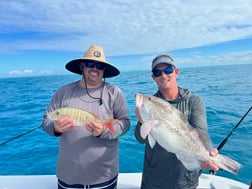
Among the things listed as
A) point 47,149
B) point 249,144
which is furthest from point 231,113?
point 47,149

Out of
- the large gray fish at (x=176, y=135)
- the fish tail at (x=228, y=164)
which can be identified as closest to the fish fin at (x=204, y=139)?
the large gray fish at (x=176, y=135)

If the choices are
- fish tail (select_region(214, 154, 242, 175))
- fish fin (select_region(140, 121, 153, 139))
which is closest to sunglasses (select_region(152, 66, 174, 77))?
fish fin (select_region(140, 121, 153, 139))

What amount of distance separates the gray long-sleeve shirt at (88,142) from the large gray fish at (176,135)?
1.68ft

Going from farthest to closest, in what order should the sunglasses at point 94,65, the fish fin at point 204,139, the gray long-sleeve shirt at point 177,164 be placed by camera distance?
the sunglasses at point 94,65
the gray long-sleeve shirt at point 177,164
the fish fin at point 204,139

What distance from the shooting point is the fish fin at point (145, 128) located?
2158 mm

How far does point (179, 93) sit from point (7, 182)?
3.15 meters

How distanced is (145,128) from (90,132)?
2.54ft

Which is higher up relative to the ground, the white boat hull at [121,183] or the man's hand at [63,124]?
the man's hand at [63,124]

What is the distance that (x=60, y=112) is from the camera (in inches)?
100

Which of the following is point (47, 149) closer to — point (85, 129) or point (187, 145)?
point (85, 129)

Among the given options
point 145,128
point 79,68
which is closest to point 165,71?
point 145,128

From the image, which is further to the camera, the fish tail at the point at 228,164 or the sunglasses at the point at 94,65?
the sunglasses at the point at 94,65

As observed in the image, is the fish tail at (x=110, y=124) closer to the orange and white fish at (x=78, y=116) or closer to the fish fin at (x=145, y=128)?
the orange and white fish at (x=78, y=116)

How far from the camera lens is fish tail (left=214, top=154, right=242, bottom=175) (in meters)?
1.98
